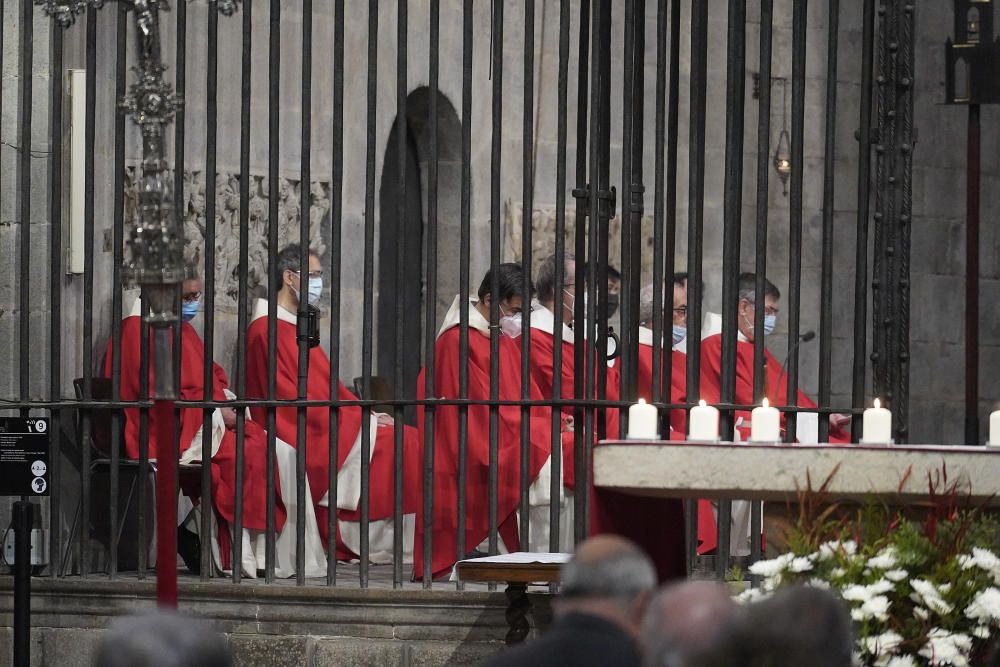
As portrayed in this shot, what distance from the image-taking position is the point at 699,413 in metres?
5.89

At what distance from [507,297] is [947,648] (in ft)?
17.8

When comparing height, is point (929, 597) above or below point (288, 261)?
below

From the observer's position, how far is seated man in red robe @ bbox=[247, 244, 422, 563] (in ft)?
32.8

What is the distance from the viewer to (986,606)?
18.1ft

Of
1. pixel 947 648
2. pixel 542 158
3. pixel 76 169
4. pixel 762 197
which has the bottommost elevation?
pixel 947 648

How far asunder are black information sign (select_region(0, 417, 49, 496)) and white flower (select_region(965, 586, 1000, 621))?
4.47 m

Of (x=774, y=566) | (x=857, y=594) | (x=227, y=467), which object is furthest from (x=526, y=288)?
(x=857, y=594)

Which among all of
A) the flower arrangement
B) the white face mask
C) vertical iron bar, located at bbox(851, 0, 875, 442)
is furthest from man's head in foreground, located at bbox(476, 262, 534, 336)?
the flower arrangement

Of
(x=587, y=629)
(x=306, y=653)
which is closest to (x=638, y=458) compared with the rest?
(x=587, y=629)

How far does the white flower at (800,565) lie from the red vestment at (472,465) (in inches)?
137

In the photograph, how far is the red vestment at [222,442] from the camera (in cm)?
973

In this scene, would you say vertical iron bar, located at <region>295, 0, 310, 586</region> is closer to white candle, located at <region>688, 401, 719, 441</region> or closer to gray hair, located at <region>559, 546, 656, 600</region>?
white candle, located at <region>688, 401, 719, 441</region>

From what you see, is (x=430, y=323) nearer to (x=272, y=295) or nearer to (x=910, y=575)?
(x=272, y=295)

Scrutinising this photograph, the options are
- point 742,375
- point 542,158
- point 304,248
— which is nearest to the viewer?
point 304,248
